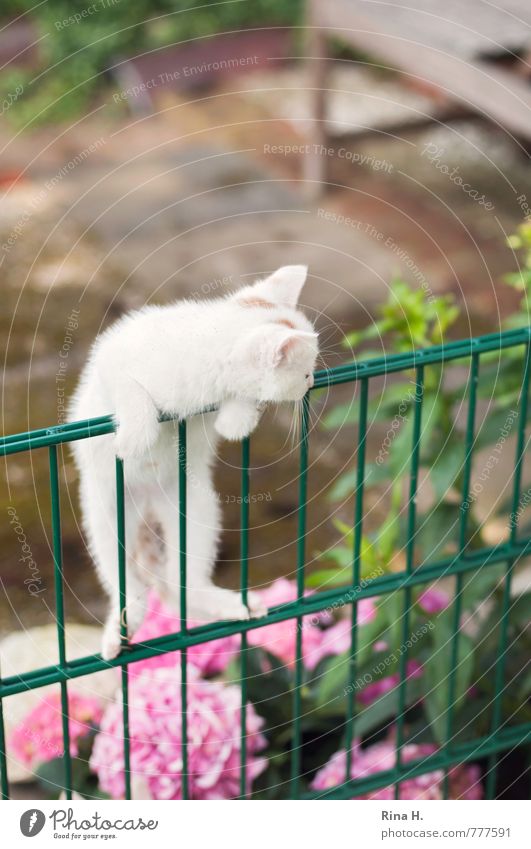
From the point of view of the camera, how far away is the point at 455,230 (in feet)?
18.3

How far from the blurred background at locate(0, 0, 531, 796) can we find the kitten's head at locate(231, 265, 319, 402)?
737mm

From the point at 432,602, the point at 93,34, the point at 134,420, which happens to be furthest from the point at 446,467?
the point at 93,34

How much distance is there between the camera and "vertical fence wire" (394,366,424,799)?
197 cm

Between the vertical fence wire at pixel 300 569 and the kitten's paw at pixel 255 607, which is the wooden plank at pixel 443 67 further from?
the kitten's paw at pixel 255 607

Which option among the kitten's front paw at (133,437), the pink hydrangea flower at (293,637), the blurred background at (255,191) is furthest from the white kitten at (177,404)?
the blurred background at (255,191)

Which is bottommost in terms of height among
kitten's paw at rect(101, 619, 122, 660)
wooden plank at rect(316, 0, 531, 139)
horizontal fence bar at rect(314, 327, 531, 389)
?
kitten's paw at rect(101, 619, 122, 660)

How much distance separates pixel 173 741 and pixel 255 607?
340 millimetres

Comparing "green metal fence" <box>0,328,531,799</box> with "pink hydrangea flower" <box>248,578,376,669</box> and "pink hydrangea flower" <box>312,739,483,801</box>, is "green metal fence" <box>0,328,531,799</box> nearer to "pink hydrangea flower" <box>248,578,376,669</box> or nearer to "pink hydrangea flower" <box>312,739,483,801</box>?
"pink hydrangea flower" <box>312,739,483,801</box>

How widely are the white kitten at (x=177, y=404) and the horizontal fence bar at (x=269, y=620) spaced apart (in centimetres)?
3

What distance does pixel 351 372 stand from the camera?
1.81 meters

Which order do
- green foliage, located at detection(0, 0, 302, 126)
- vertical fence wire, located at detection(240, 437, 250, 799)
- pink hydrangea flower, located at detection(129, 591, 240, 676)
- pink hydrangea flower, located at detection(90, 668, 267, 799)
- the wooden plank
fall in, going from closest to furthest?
1. vertical fence wire, located at detection(240, 437, 250, 799)
2. pink hydrangea flower, located at detection(90, 668, 267, 799)
3. pink hydrangea flower, located at detection(129, 591, 240, 676)
4. the wooden plank
5. green foliage, located at detection(0, 0, 302, 126)

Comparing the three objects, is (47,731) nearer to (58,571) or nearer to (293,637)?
(293,637)

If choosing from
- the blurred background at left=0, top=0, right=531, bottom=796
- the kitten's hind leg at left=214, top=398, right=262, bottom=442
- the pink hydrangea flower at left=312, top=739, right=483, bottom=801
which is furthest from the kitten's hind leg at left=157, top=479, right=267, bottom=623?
the blurred background at left=0, top=0, right=531, bottom=796

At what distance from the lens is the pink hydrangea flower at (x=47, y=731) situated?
2.29 metres
